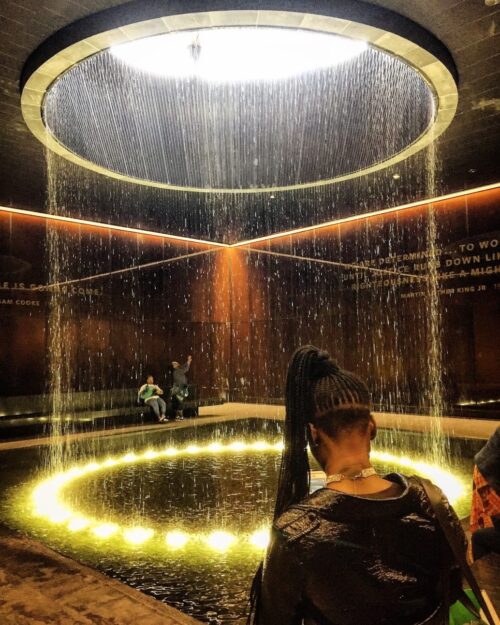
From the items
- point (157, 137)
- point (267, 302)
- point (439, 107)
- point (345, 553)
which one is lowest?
point (345, 553)

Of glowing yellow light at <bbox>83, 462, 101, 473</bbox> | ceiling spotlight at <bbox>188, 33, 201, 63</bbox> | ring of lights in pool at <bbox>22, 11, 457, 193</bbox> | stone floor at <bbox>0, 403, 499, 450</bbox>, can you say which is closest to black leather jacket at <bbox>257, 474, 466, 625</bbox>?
ring of lights in pool at <bbox>22, 11, 457, 193</bbox>

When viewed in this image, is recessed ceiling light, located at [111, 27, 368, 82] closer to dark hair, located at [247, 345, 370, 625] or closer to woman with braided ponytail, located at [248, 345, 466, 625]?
dark hair, located at [247, 345, 370, 625]

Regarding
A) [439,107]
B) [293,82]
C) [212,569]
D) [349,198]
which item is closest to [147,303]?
[349,198]

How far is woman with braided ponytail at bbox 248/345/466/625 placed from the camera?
0.97 m

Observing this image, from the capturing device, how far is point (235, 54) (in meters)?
6.04

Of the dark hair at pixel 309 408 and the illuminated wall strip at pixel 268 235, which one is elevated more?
the illuminated wall strip at pixel 268 235

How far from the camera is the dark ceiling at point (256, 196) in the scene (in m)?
4.78

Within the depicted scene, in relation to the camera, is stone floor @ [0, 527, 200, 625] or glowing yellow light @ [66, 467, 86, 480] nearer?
stone floor @ [0, 527, 200, 625]

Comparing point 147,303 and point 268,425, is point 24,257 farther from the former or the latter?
point 268,425

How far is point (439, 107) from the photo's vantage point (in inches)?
244

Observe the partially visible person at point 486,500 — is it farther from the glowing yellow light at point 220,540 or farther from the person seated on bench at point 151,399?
the person seated on bench at point 151,399

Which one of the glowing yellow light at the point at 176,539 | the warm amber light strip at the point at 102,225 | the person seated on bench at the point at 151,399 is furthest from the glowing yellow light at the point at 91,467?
the warm amber light strip at the point at 102,225

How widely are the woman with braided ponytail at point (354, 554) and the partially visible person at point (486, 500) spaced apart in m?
1.27

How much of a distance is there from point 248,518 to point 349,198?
8317mm
